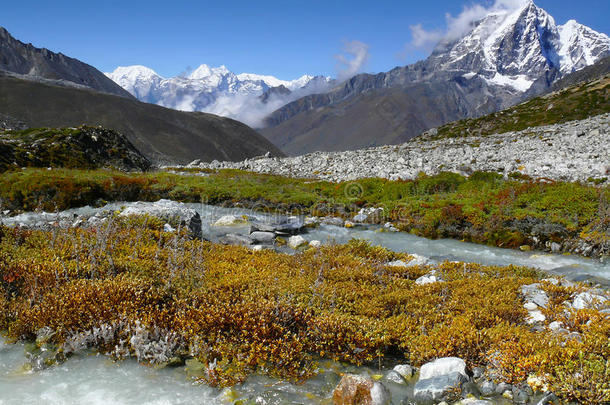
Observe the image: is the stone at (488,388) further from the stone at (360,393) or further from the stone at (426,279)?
the stone at (426,279)

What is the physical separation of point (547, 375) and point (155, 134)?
89633mm

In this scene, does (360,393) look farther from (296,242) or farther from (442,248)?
(442,248)

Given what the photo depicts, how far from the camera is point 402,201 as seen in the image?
20203 millimetres

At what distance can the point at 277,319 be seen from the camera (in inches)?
253

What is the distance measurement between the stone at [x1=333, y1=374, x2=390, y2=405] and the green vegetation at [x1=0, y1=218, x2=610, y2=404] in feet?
2.68

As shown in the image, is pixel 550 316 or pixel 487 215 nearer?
pixel 550 316

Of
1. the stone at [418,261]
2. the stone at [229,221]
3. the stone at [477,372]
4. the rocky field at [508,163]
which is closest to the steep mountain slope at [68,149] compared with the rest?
the rocky field at [508,163]

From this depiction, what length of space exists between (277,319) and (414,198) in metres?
15.7

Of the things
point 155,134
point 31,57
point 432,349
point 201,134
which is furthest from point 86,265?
point 31,57

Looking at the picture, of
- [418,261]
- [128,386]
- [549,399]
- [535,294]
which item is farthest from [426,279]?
[128,386]

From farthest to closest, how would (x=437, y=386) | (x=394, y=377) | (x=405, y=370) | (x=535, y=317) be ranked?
(x=535, y=317) → (x=405, y=370) → (x=394, y=377) → (x=437, y=386)

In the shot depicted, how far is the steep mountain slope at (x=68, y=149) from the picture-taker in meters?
28.3

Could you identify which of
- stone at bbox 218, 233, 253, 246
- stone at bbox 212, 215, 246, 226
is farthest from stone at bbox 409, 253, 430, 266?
stone at bbox 212, 215, 246, 226

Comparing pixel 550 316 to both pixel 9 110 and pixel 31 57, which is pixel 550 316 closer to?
pixel 9 110
